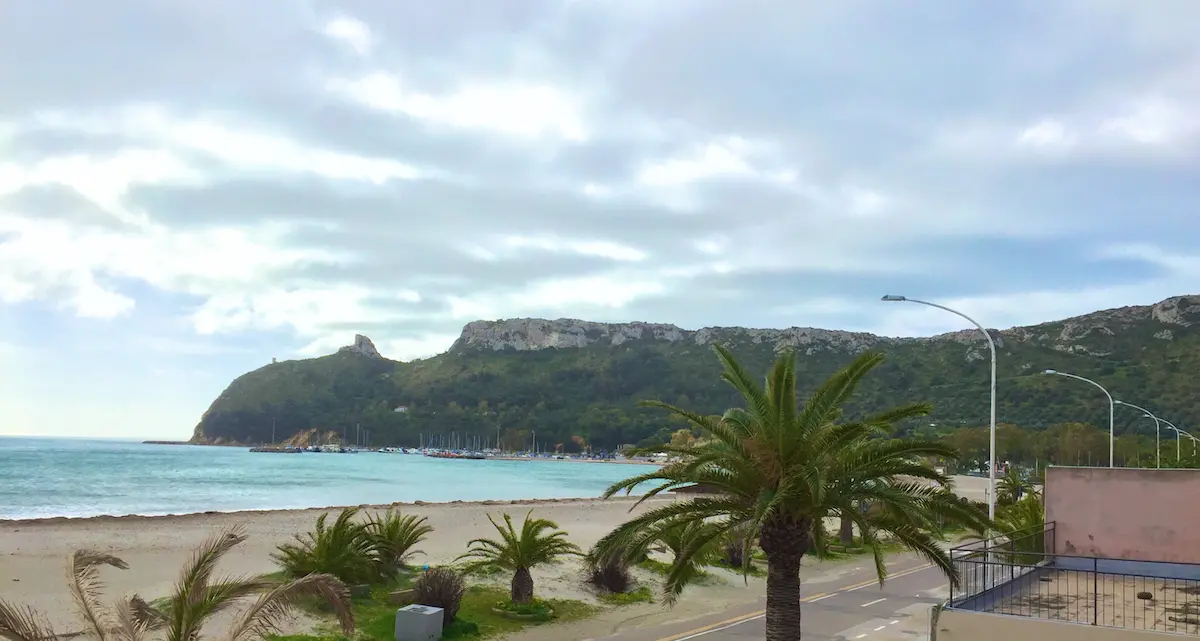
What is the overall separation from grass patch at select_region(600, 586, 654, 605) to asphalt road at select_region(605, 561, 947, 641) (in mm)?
2674

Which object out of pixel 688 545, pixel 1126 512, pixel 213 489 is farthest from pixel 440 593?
pixel 213 489

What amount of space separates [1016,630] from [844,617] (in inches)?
333

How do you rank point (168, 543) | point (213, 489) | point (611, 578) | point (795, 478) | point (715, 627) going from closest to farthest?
point (795, 478)
point (715, 627)
point (611, 578)
point (168, 543)
point (213, 489)

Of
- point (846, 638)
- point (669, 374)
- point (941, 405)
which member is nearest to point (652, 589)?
point (846, 638)

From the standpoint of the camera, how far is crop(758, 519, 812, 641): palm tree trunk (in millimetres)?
12930

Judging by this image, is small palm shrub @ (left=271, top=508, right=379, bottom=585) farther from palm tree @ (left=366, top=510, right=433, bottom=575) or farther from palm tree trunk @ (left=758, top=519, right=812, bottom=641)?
palm tree trunk @ (left=758, top=519, right=812, bottom=641)

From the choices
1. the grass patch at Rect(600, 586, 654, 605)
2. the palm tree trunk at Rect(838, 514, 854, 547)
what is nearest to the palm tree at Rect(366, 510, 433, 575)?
the grass patch at Rect(600, 586, 654, 605)

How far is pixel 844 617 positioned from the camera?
20828 millimetres

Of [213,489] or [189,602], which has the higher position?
[189,602]

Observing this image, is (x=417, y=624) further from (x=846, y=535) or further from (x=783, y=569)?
(x=846, y=535)

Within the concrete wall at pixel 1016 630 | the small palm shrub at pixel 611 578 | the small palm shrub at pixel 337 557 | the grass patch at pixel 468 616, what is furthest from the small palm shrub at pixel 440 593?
the concrete wall at pixel 1016 630

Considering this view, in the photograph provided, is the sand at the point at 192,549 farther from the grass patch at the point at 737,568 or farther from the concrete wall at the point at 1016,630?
the concrete wall at the point at 1016,630

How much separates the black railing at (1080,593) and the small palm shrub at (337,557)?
43.1ft

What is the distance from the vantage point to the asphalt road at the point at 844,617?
60.7 ft
